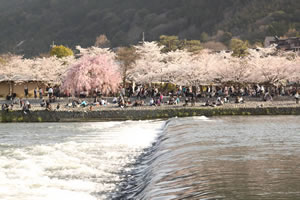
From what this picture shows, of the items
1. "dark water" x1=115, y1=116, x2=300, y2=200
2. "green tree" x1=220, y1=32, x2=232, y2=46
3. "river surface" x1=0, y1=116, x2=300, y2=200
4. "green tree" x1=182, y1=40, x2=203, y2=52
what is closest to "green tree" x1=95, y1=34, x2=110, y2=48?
"green tree" x1=220, y1=32, x2=232, y2=46

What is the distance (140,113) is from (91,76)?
10.5m

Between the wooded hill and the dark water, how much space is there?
101 m

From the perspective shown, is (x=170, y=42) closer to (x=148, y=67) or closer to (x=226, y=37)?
(x=148, y=67)

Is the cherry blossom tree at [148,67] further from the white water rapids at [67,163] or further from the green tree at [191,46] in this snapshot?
the white water rapids at [67,163]

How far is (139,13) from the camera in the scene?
16600 cm

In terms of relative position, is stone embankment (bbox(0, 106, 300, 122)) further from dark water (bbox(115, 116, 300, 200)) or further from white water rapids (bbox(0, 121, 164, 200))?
dark water (bbox(115, 116, 300, 200))

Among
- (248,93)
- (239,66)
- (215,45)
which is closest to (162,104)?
(248,93)

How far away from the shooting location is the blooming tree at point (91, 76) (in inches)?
1665

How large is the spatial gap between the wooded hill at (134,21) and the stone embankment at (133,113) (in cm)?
8193

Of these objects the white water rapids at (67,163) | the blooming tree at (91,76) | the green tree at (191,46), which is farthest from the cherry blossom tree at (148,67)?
the white water rapids at (67,163)

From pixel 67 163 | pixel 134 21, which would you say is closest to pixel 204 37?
pixel 134 21

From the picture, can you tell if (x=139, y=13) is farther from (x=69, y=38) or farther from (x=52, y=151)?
(x=52, y=151)

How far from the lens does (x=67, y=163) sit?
14367mm

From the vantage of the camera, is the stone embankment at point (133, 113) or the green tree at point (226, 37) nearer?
the stone embankment at point (133, 113)
